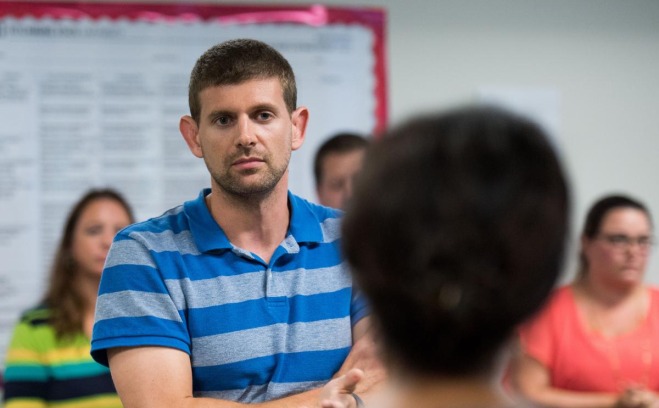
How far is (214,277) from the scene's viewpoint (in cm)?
161

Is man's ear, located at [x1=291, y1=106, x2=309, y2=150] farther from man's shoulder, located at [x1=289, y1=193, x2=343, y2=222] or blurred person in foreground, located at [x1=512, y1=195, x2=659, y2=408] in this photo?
blurred person in foreground, located at [x1=512, y1=195, x2=659, y2=408]

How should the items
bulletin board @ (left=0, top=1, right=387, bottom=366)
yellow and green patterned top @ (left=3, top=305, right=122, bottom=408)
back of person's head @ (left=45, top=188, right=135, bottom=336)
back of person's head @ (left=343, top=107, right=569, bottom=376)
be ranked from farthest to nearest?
bulletin board @ (left=0, top=1, right=387, bottom=366), back of person's head @ (left=45, top=188, right=135, bottom=336), yellow and green patterned top @ (left=3, top=305, right=122, bottom=408), back of person's head @ (left=343, top=107, right=569, bottom=376)

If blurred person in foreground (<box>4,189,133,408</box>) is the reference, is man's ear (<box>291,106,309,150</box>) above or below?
above

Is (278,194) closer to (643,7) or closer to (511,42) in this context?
(511,42)

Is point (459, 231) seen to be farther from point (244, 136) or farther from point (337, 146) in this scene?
point (337, 146)

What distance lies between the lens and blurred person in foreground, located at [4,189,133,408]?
263 centimetres

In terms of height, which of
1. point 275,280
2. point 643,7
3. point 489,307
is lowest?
point 275,280

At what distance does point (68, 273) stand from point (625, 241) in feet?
6.59

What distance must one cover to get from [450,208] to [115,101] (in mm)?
2643

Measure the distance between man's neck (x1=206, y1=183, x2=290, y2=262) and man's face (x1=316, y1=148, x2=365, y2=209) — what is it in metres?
1.20

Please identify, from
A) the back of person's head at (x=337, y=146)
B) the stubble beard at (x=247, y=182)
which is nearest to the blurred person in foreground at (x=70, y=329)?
the back of person's head at (x=337, y=146)

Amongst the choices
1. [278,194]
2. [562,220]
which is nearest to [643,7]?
[278,194]

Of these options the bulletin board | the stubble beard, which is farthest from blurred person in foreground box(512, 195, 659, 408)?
the stubble beard

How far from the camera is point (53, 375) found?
2654 mm
